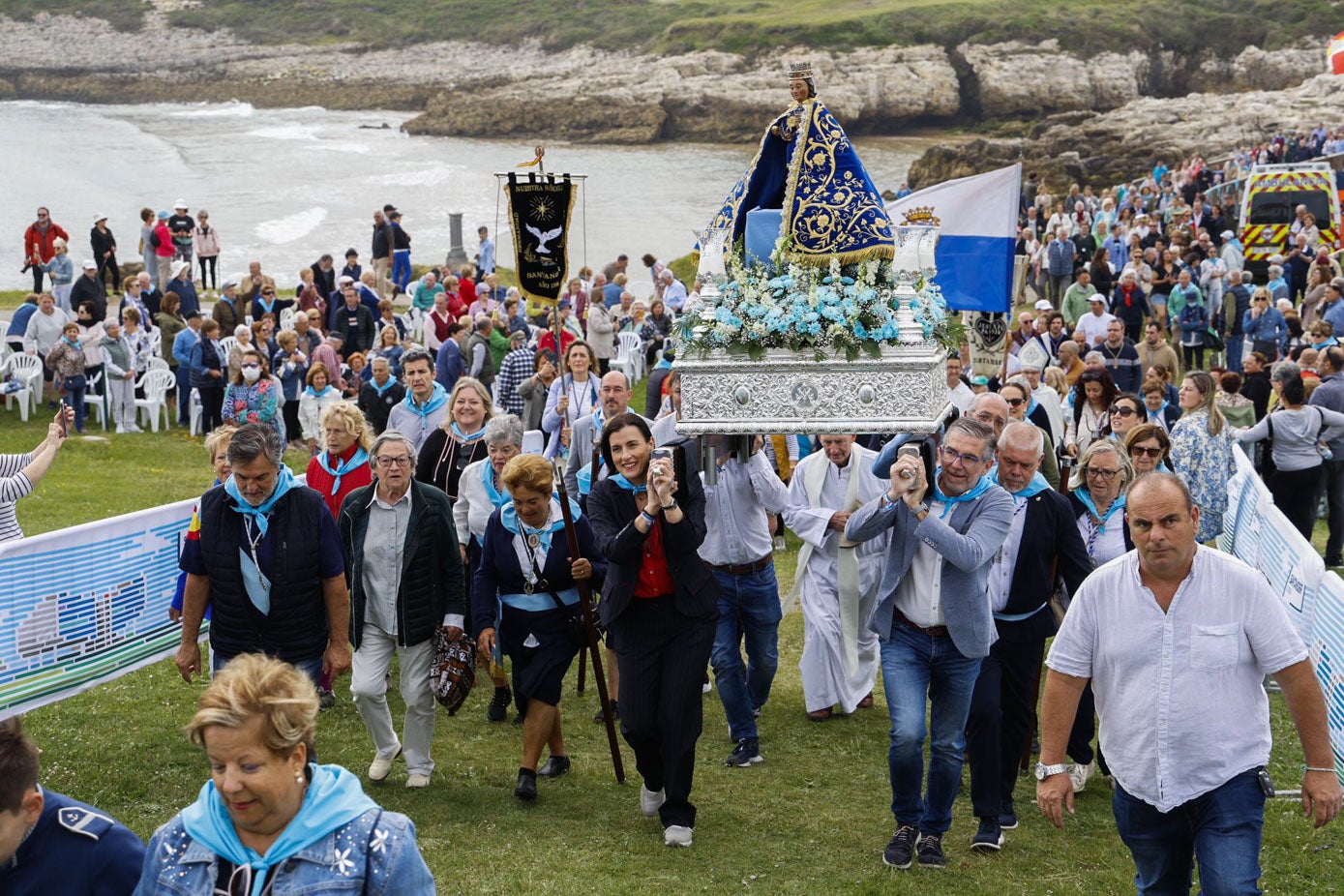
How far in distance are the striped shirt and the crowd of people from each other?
5.8 inches

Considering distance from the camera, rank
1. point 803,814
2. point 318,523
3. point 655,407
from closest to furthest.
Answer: point 318,523
point 803,814
point 655,407

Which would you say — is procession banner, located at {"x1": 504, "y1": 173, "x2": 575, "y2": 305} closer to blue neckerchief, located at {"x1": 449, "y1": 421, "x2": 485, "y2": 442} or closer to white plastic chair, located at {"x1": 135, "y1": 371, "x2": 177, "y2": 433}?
blue neckerchief, located at {"x1": 449, "y1": 421, "x2": 485, "y2": 442}

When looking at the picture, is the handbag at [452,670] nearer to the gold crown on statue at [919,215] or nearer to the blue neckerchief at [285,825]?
the blue neckerchief at [285,825]

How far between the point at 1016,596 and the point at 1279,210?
25010 mm

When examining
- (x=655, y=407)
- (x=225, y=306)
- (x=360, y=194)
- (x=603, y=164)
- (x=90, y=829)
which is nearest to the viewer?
(x=90, y=829)

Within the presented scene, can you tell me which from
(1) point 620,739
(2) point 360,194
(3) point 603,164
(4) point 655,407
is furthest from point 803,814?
(3) point 603,164

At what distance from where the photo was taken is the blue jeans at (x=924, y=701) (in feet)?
22.3

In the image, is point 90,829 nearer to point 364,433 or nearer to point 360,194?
point 364,433

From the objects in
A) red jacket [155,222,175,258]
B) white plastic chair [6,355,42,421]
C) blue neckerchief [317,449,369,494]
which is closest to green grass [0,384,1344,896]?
blue neckerchief [317,449,369,494]

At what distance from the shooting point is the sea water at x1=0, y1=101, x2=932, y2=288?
191 ft

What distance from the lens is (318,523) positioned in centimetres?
704

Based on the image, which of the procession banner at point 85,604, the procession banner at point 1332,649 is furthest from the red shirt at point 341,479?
the procession banner at point 1332,649

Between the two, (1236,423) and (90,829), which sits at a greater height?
(90,829)

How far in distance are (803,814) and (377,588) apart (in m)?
2.39
